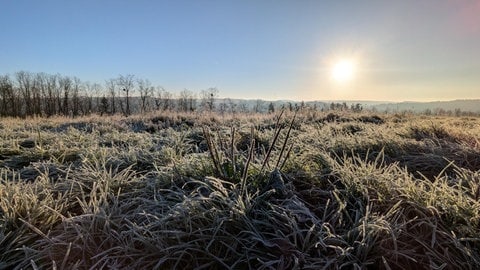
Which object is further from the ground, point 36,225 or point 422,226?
point 422,226

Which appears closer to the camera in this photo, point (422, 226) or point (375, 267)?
point (375, 267)

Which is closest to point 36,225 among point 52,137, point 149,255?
point 149,255

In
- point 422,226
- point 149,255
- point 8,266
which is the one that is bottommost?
point 8,266

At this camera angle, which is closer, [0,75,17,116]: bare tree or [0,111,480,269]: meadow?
[0,111,480,269]: meadow

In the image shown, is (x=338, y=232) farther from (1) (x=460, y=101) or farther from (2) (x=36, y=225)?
(1) (x=460, y=101)

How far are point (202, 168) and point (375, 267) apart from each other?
1.50 m

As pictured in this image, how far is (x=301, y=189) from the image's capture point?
249 centimetres

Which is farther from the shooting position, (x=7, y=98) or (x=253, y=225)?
(x=7, y=98)

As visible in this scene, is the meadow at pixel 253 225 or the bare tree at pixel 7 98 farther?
the bare tree at pixel 7 98

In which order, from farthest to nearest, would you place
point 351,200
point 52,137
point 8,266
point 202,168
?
1. point 52,137
2. point 202,168
3. point 351,200
4. point 8,266

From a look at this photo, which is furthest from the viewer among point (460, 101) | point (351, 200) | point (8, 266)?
point (460, 101)

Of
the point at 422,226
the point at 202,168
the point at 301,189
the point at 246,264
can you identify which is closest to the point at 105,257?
the point at 246,264

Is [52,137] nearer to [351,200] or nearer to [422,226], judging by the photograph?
[351,200]

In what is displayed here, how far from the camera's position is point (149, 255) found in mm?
1700
